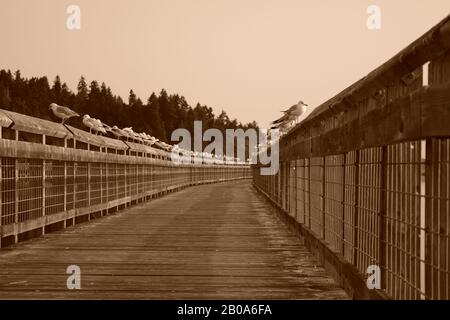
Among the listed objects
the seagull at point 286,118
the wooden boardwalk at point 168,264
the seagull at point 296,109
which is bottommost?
the wooden boardwalk at point 168,264

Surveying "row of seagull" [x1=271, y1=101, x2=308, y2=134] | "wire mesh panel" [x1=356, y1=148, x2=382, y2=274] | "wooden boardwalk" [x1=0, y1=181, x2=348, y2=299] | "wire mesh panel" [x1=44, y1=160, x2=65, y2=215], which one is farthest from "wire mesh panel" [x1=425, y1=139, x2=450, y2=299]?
"row of seagull" [x1=271, y1=101, x2=308, y2=134]

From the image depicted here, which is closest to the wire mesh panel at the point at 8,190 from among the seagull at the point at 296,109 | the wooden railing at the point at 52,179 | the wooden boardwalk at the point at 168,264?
the wooden railing at the point at 52,179

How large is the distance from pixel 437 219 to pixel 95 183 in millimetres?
12894

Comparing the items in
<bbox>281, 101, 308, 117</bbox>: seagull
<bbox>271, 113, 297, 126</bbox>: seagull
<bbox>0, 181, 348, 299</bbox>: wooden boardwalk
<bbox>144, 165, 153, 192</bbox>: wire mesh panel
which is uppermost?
<bbox>281, 101, 308, 117</bbox>: seagull

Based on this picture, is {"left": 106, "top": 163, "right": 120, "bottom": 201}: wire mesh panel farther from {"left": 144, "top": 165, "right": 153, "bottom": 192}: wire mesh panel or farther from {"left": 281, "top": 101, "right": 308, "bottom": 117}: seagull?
{"left": 144, "top": 165, "right": 153, "bottom": 192}: wire mesh panel

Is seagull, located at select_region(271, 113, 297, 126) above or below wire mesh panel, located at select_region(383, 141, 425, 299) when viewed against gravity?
above

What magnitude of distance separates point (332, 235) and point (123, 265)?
2384mm

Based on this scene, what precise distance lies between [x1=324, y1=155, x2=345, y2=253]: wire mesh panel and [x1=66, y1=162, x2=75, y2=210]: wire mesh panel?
6.08 metres

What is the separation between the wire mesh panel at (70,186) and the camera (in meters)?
13.4

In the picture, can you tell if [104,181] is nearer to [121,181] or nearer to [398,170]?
[121,181]

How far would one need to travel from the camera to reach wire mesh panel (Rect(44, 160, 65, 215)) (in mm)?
11883

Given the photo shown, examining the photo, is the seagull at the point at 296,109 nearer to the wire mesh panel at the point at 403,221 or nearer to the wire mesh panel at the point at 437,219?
the wire mesh panel at the point at 403,221

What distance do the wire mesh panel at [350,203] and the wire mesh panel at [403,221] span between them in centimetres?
128
